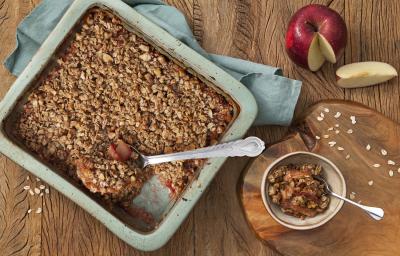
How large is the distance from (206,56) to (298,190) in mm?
451

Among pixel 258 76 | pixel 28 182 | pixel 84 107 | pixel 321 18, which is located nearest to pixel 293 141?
pixel 258 76

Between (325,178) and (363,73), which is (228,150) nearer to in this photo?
A: (325,178)

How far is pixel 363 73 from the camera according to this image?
5.44 feet

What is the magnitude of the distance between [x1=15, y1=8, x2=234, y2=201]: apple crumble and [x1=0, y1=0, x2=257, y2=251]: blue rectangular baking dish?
0.04 m

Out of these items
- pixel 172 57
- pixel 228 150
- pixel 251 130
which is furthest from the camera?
pixel 251 130

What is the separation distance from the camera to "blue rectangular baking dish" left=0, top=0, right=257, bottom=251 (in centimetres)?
147

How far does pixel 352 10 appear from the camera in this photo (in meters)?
1.75

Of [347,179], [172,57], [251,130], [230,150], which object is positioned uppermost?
[172,57]

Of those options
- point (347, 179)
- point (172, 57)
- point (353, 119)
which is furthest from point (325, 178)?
point (172, 57)

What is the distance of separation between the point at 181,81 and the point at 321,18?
0.43 m

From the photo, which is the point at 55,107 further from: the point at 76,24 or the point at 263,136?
the point at 263,136

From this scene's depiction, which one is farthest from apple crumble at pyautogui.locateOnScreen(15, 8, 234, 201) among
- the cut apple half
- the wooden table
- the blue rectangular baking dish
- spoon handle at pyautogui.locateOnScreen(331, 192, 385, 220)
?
spoon handle at pyautogui.locateOnScreen(331, 192, 385, 220)

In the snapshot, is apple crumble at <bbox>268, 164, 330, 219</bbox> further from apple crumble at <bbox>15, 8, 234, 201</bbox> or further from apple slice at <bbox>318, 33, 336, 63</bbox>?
apple slice at <bbox>318, 33, 336, 63</bbox>

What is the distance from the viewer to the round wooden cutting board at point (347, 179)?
5.32ft
